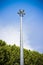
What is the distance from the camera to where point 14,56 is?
3453 cm

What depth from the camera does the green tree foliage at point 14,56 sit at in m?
32.0

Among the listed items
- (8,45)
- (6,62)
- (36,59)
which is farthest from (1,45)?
(36,59)

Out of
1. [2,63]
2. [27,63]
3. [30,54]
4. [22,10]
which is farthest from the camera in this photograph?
[30,54]

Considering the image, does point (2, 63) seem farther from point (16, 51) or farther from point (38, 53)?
point (38, 53)

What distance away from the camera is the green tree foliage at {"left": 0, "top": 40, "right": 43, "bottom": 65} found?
31997 millimetres

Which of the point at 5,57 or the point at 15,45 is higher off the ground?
the point at 15,45

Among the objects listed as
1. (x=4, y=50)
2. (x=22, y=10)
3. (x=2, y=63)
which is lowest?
(x=2, y=63)

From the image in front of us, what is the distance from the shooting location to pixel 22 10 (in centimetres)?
2464

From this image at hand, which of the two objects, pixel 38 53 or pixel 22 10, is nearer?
pixel 22 10

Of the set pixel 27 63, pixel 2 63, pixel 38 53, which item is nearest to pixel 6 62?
pixel 2 63

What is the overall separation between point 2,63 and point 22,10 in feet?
35.1

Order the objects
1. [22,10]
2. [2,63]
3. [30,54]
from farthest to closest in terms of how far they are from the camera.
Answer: [30,54], [2,63], [22,10]

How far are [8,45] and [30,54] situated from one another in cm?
441

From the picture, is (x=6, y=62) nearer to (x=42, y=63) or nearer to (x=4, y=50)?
(x=4, y=50)
